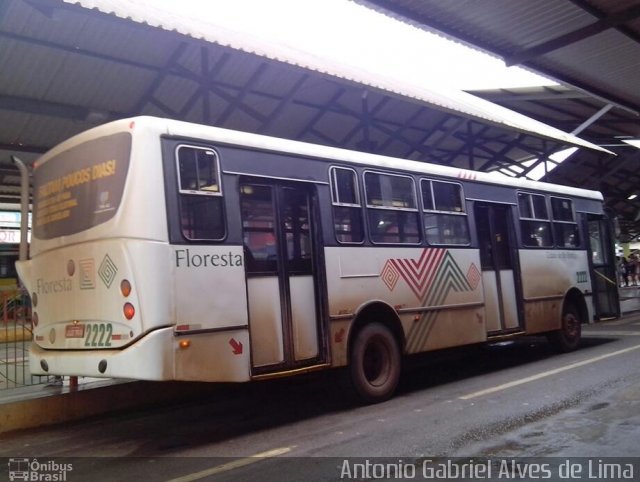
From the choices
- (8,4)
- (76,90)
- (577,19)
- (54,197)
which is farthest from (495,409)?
(76,90)

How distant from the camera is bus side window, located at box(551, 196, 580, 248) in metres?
11.0

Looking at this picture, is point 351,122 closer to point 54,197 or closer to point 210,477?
point 54,197

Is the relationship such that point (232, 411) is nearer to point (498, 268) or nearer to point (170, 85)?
point (498, 268)

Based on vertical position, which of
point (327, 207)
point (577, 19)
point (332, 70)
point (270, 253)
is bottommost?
point (270, 253)

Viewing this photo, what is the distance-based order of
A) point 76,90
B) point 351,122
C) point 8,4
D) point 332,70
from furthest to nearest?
point 351,122 < point 76,90 < point 332,70 < point 8,4

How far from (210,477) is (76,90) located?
7794 mm

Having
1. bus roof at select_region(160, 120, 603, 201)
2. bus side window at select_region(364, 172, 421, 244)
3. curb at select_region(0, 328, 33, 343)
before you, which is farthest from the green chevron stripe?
curb at select_region(0, 328, 33, 343)

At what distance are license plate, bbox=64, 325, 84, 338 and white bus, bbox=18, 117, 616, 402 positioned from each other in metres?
0.02

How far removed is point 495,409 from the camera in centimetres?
658

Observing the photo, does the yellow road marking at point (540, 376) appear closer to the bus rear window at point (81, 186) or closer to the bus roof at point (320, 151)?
the bus roof at point (320, 151)

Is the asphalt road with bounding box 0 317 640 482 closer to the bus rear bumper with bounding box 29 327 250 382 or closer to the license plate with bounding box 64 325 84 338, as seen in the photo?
the bus rear bumper with bounding box 29 327 250 382

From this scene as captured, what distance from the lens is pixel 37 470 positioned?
201 inches

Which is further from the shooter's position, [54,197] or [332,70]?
[332,70]

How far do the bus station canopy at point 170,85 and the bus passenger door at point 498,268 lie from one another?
2.68 m
